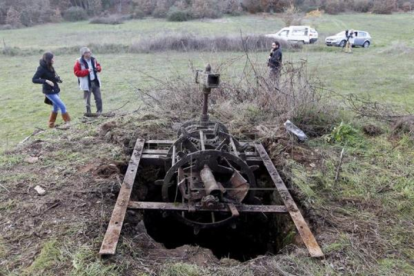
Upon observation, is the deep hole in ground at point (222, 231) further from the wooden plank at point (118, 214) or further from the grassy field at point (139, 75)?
the grassy field at point (139, 75)

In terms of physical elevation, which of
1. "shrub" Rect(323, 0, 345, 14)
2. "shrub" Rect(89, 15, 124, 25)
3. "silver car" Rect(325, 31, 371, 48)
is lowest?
"silver car" Rect(325, 31, 371, 48)

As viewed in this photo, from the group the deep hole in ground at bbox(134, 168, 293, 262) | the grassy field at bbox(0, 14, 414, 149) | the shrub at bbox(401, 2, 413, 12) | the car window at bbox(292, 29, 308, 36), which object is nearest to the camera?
the deep hole in ground at bbox(134, 168, 293, 262)

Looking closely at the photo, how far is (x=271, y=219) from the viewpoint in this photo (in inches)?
157

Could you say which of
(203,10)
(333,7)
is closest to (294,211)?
(203,10)

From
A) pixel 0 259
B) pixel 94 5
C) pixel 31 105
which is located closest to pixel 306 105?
pixel 0 259

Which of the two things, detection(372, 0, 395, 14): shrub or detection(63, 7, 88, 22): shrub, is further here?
detection(372, 0, 395, 14): shrub

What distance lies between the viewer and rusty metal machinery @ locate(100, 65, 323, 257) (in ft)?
10.2

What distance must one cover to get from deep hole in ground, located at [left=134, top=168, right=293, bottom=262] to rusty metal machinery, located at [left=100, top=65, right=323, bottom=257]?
0.23m

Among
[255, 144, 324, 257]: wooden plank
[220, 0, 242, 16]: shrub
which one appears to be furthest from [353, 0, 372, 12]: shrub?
[255, 144, 324, 257]: wooden plank

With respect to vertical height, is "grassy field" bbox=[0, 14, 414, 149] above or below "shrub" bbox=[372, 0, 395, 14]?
below

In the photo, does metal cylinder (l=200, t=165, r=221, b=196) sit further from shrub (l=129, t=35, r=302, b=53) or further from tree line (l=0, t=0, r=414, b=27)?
tree line (l=0, t=0, r=414, b=27)

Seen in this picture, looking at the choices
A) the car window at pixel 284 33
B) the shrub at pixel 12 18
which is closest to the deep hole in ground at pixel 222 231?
the car window at pixel 284 33

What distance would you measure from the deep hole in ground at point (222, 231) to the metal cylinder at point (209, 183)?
86 cm

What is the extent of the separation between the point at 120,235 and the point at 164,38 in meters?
18.6
